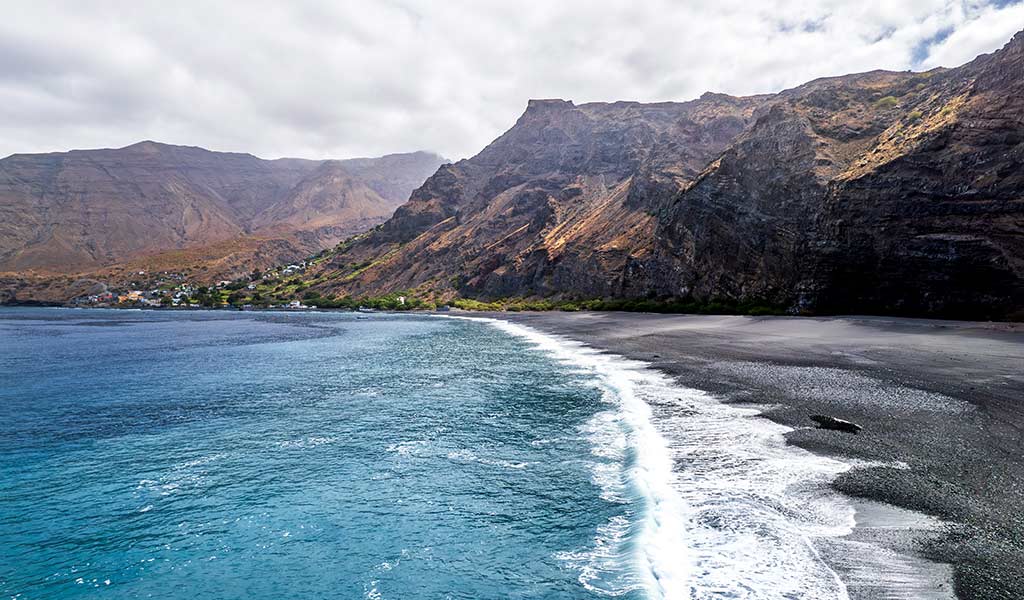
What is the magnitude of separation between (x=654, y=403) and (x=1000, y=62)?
6739 cm

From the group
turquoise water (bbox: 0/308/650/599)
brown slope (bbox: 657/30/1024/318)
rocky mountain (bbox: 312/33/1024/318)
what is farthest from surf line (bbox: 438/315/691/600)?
rocky mountain (bbox: 312/33/1024/318)

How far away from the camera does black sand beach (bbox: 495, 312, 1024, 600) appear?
1055 centimetres

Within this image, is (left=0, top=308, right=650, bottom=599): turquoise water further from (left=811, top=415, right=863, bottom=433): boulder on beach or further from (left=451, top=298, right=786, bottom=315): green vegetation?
(left=451, top=298, right=786, bottom=315): green vegetation

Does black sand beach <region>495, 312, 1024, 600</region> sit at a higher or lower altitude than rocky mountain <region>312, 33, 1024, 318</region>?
lower

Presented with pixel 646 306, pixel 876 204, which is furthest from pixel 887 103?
pixel 646 306

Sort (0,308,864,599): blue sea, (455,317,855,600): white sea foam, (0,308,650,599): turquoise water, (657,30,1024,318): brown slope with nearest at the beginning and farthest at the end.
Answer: (455,317,855,600): white sea foam < (0,308,864,599): blue sea < (0,308,650,599): turquoise water < (657,30,1024,318): brown slope

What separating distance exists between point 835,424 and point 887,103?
94.9 meters

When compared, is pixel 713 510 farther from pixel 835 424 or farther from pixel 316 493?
pixel 316 493

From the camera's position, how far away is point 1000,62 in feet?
190

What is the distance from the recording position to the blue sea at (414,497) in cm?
1202

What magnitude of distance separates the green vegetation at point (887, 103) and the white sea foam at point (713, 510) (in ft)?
304

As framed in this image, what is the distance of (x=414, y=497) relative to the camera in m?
17.3

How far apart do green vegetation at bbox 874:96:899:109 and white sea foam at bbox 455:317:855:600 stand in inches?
3644

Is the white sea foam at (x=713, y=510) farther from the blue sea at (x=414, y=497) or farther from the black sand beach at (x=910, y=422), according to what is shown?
the black sand beach at (x=910, y=422)
